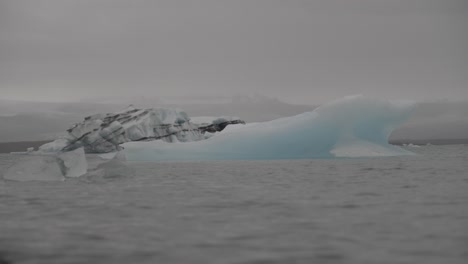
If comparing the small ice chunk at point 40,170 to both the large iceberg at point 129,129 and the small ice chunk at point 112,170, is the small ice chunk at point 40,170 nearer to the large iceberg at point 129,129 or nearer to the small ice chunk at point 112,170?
the small ice chunk at point 112,170

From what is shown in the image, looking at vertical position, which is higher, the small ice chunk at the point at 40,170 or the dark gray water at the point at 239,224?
the small ice chunk at the point at 40,170

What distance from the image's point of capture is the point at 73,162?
16.1m

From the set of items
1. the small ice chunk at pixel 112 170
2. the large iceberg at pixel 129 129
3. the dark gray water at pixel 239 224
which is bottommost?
the dark gray water at pixel 239 224

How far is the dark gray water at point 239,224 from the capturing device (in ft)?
17.7

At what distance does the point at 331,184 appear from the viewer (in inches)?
504


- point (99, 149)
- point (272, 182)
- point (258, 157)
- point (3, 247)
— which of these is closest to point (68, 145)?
point (99, 149)

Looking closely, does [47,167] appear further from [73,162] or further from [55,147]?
[55,147]

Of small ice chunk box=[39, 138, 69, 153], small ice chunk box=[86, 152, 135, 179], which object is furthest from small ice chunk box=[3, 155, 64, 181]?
small ice chunk box=[39, 138, 69, 153]

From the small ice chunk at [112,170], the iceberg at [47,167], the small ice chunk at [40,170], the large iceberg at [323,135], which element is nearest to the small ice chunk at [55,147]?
the large iceberg at [323,135]

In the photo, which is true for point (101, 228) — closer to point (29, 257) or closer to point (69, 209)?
point (29, 257)

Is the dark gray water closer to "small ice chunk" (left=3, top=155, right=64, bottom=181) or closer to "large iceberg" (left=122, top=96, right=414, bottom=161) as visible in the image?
"small ice chunk" (left=3, top=155, right=64, bottom=181)

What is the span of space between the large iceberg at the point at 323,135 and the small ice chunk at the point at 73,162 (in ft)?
32.6

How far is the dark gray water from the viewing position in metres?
5.39

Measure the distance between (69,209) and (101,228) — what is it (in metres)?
2.22
